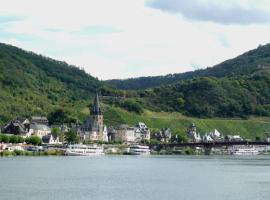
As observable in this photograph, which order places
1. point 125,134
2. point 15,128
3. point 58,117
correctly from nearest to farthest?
point 15,128 < point 58,117 < point 125,134

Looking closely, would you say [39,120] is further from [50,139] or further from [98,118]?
[50,139]

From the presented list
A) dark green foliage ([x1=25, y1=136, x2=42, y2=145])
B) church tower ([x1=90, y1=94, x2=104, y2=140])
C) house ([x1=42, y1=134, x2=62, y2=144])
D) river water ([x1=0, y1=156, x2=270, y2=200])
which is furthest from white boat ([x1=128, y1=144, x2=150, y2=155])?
river water ([x1=0, y1=156, x2=270, y2=200])

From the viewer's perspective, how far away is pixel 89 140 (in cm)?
17075

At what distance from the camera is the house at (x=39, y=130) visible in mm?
161913

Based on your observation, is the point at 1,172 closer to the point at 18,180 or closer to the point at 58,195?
the point at 18,180

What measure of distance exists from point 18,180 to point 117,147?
305 ft

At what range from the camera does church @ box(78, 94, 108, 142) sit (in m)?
176

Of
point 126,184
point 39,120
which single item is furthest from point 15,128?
point 126,184

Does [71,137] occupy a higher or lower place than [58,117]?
lower

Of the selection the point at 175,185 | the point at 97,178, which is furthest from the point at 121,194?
the point at 97,178

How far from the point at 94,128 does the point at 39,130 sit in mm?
17247

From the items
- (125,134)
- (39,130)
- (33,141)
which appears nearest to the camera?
(33,141)

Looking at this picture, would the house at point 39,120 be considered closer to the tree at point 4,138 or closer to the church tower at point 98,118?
the church tower at point 98,118

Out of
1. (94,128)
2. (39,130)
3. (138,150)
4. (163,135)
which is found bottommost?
(138,150)
